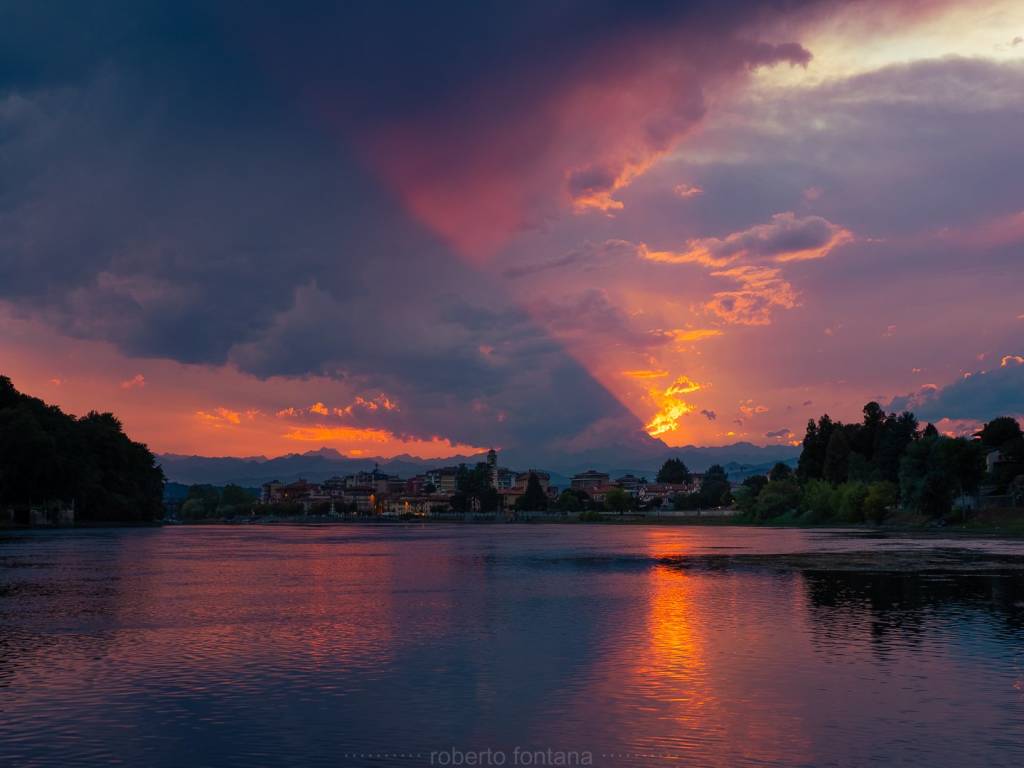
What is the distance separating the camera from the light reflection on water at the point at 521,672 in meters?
23.1

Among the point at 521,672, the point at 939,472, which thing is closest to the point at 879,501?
the point at 939,472

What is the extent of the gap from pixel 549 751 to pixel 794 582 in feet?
151

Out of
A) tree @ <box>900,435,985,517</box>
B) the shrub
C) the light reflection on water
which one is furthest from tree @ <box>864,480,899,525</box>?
the light reflection on water

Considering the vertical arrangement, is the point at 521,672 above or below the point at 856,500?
below

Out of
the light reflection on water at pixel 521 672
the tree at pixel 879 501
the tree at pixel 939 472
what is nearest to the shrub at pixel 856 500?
the tree at pixel 879 501

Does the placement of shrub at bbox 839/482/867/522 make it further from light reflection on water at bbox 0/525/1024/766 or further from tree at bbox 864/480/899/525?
light reflection on water at bbox 0/525/1024/766

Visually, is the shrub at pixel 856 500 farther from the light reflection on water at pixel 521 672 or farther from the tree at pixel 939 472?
the light reflection on water at pixel 521 672

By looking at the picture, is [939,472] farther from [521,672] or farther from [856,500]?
[521,672]

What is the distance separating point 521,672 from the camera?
32.2m

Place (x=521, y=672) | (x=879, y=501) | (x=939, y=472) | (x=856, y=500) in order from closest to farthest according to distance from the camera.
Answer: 1. (x=521, y=672)
2. (x=939, y=472)
3. (x=879, y=501)
4. (x=856, y=500)

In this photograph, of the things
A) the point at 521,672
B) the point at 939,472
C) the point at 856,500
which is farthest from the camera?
the point at 856,500

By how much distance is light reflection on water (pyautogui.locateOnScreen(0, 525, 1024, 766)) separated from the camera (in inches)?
908

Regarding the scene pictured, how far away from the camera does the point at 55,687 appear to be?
29.6m

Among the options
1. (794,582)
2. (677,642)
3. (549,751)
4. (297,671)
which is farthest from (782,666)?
(794,582)
